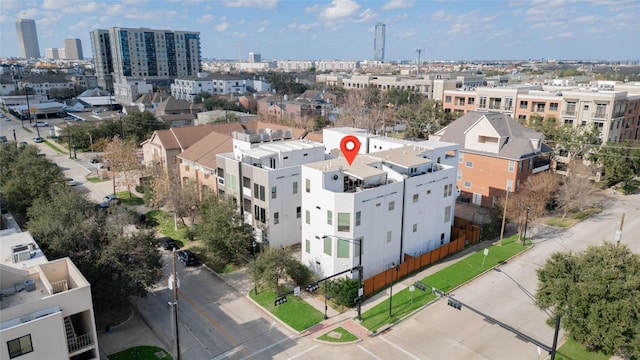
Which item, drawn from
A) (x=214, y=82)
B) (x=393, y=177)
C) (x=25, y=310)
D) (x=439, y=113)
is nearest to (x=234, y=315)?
(x=25, y=310)

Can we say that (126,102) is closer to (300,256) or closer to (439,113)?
(439,113)

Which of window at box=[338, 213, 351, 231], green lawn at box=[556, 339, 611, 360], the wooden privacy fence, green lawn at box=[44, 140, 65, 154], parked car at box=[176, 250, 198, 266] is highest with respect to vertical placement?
window at box=[338, 213, 351, 231]

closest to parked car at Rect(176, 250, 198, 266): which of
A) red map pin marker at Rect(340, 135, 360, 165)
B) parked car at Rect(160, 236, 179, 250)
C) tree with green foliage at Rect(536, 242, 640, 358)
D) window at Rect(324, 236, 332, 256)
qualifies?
parked car at Rect(160, 236, 179, 250)

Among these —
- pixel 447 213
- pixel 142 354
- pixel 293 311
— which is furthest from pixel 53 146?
pixel 447 213

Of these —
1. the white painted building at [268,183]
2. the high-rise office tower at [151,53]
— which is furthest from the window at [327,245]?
the high-rise office tower at [151,53]

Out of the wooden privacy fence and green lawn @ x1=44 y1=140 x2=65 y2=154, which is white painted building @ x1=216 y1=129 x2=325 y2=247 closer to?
the wooden privacy fence

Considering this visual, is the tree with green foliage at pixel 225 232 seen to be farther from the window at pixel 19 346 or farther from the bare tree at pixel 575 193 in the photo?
the bare tree at pixel 575 193

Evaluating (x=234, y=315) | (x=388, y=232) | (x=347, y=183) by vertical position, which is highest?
(x=347, y=183)

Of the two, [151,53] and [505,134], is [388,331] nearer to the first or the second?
[505,134]

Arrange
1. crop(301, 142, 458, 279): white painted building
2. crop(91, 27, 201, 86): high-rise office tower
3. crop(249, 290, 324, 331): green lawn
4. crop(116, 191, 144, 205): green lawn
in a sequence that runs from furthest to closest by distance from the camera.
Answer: crop(91, 27, 201, 86): high-rise office tower, crop(116, 191, 144, 205): green lawn, crop(301, 142, 458, 279): white painted building, crop(249, 290, 324, 331): green lawn
